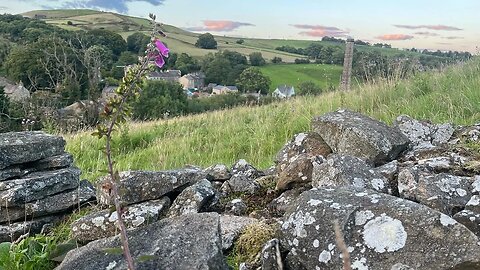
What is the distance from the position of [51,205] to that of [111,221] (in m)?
1.18

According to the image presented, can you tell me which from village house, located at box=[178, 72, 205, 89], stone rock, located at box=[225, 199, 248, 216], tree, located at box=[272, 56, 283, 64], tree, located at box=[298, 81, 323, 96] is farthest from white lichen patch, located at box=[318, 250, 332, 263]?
tree, located at box=[272, 56, 283, 64]

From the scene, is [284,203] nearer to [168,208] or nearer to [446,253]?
[168,208]

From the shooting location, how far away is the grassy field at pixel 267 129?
28.4ft

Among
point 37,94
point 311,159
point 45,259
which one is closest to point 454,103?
point 311,159

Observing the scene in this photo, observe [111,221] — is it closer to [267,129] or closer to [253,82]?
[267,129]

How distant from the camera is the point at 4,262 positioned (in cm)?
334

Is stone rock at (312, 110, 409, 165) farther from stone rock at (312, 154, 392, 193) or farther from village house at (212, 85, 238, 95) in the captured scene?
village house at (212, 85, 238, 95)

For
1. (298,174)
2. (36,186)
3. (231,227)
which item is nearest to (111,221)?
(231,227)

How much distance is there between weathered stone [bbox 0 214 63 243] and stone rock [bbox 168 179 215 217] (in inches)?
55.6

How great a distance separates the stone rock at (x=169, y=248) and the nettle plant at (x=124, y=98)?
21.3 inches

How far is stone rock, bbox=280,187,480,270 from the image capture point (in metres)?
2.47

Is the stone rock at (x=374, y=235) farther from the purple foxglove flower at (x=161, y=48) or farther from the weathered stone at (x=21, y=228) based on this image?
the weathered stone at (x=21, y=228)

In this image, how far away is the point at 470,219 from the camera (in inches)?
119

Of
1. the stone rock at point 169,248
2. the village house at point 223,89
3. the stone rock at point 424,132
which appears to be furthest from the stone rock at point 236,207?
the village house at point 223,89
